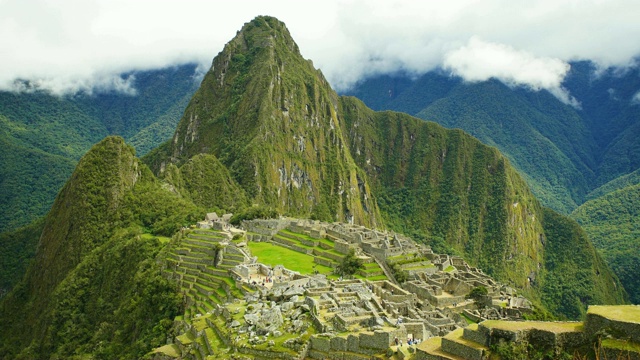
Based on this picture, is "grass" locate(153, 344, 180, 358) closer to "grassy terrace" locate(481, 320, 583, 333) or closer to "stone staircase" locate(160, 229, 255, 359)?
"stone staircase" locate(160, 229, 255, 359)

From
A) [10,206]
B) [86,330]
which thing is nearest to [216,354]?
[86,330]

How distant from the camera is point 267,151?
579 feet

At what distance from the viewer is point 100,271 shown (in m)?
85.2

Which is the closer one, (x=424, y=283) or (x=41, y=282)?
(x=424, y=283)

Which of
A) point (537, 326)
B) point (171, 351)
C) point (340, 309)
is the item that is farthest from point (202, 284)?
point (537, 326)

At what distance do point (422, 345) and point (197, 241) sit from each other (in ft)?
155

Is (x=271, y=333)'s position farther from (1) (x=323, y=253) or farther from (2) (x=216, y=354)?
(1) (x=323, y=253)

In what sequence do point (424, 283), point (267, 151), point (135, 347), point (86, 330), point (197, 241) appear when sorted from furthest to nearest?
point (267, 151) < point (86, 330) < point (197, 241) < point (424, 283) < point (135, 347)

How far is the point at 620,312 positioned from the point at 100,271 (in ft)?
259

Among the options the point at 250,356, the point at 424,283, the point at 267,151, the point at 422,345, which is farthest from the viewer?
the point at 267,151

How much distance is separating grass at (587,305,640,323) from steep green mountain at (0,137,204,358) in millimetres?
35696

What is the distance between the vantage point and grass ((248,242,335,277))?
62.7 meters

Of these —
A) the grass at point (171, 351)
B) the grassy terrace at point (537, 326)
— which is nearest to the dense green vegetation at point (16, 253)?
the grass at point (171, 351)

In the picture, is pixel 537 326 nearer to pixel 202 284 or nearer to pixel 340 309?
pixel 340 309
